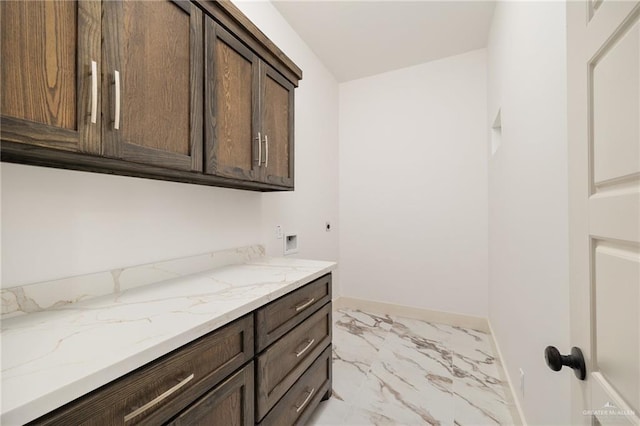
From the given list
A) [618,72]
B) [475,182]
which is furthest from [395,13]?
[618,72]

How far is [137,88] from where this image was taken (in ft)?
2.98

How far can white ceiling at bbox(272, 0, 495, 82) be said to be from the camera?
213 cm

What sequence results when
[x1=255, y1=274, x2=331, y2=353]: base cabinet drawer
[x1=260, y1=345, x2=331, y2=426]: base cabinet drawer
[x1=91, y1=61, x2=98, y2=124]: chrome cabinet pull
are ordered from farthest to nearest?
[x1=260, y1=345, x2=331, y2=426]: base cabinet drawer → [x1=255, y1=274, x2=331, y2=353]: base cabinet drawer → [x1=91, y1=61, x2=98, y2=124]: chrome cabinet pull

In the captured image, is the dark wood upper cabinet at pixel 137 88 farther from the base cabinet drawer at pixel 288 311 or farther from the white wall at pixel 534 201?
the white wall at pixel 534 201

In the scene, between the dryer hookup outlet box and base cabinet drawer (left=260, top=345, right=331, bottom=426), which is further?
the dryer hookup outlet box

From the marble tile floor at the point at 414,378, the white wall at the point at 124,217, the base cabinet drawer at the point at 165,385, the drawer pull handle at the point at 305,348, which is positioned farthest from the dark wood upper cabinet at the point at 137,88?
the marble tile floor at the point at 414,378

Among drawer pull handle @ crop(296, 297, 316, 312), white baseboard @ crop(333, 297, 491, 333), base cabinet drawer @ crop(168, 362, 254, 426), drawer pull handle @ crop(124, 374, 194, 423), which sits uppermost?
drawer pull handle @ crop(296, 297, 316, 312)

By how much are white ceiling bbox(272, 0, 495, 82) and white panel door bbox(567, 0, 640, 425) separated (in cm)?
192

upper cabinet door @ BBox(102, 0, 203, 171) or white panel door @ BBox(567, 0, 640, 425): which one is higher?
upper cabinet door @ BBox(102, 0, 203, 171)

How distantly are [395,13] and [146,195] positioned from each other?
2330 mm

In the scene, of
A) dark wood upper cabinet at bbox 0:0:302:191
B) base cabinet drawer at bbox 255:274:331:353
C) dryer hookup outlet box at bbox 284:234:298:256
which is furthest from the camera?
dryer hookup outlet box at bbox 284:234:298:256

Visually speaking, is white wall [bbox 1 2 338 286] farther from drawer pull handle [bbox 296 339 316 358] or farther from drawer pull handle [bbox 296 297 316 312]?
drawer pull handle [bbox 296 339 316 358]

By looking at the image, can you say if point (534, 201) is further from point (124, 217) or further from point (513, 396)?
point (124, 217)

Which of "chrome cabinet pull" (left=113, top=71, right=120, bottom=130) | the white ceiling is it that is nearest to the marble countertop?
"chrome cabinet pull" (left=113, top=71, right=120, bottom=130)
